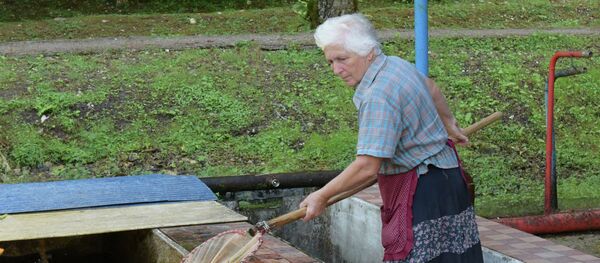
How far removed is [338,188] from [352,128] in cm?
602

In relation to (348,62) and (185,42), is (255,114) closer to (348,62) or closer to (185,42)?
(185,42)

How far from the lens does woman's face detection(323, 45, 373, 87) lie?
3.66m

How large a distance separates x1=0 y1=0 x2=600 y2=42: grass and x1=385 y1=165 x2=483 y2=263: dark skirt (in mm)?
10324

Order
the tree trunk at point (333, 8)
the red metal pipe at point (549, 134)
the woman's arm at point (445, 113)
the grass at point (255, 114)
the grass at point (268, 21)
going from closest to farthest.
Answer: the woman's arm at point (445, 113)
the red metal pipe at point (549, 134)
the grass at point (255, 114)
the tree trunk at point (333, 8)
the grass at point (268, 21)

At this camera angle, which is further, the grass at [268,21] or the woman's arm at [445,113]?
the grass at [268,21]

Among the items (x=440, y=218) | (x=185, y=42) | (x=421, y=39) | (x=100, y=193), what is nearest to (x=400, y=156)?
(x=440, y=218)

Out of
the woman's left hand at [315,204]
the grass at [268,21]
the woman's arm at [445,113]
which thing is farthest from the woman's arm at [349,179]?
the grass at [268,21]

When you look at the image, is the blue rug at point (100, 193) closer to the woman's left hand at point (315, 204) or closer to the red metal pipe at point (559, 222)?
the woman's left hand at point (315, 204)

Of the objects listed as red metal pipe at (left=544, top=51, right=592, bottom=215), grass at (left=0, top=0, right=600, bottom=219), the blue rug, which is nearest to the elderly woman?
the blue rug

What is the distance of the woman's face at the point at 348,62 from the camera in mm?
3662

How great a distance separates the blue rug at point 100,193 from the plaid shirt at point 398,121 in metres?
2.16

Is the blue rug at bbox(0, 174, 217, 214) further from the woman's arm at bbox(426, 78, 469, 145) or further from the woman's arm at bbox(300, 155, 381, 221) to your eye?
the woman's arm at bbox(300, 155, 381, 221)

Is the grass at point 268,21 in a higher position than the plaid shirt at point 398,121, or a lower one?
lower

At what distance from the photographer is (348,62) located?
370 centimetres
